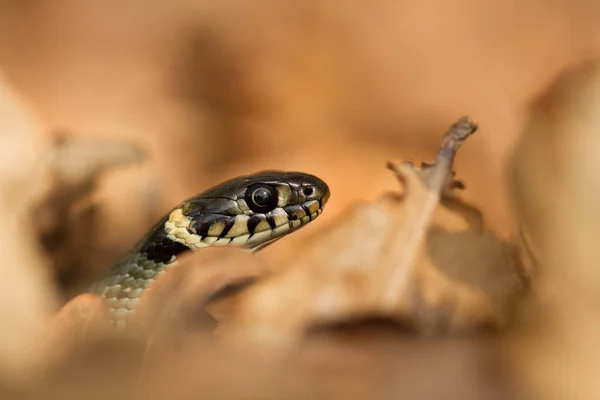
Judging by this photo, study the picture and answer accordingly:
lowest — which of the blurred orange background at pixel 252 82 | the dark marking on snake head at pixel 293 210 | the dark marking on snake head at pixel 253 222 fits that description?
the dark marking on snake head at pixel 253 222

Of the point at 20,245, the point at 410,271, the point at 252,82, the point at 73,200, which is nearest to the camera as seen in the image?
the point at 20,245

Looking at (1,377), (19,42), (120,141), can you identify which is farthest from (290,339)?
(19,42)

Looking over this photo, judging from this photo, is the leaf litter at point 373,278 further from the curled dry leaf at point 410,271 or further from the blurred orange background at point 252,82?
the blurred orange background at point 252,82

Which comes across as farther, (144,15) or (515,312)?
(144,15)

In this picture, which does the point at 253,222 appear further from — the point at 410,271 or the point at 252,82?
the point at 252,82

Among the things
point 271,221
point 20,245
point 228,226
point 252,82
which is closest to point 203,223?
point 228,226

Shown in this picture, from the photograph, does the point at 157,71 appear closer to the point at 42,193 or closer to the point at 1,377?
the point at 42,193

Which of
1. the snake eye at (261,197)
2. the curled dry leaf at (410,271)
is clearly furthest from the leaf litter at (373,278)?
the snake eye at (261,197)
